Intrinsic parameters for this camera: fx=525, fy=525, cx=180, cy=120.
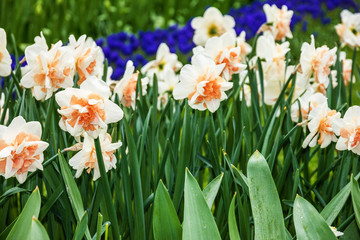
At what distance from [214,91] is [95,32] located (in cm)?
312

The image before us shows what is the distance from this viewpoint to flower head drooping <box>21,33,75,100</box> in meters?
1.25

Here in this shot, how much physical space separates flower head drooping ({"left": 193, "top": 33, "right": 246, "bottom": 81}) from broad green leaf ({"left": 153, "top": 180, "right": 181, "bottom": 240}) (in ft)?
1.24

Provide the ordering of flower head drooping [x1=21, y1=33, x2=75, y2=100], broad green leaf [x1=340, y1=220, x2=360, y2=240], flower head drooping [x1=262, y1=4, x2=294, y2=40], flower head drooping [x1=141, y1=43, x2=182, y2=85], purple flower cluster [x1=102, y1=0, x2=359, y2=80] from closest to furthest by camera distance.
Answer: flower head drooping [x1=21, y1=33, x2=75, y2=100], broad green leaf [x1=340, y1=220, x2=360, y2=240], flower head drooping [x1=262, y1=4, x2=294, y2=40], flower head drooping [x1=141, y1=43, x2=182, y2=85], purple flower cluster [x1=102, y1=0, x2=359, y2=80]

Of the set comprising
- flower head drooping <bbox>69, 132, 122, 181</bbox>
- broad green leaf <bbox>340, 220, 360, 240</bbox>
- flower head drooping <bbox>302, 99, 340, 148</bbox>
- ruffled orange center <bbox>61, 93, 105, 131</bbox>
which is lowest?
broad green leaf <bbox>340, 220, 360, 240</bbox>

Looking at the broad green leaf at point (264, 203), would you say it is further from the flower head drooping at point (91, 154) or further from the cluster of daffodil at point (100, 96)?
the flower head drooping at point (91, 154)

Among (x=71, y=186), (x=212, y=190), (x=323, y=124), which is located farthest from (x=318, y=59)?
(x=71, y=186)

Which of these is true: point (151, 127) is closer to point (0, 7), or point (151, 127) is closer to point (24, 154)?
point (24, 154)

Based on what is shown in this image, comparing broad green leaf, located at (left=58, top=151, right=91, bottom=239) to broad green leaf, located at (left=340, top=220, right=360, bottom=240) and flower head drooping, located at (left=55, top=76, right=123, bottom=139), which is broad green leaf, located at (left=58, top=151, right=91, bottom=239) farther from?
broad green leaf, located at (left=340, top=220, right=360, bottom=240)

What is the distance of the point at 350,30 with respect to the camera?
1.97 m

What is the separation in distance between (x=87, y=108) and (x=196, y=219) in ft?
1.05

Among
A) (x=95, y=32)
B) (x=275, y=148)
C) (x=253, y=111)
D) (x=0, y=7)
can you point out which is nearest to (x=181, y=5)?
(x=95, y=32)

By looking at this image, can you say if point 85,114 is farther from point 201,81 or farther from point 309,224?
point 309,224

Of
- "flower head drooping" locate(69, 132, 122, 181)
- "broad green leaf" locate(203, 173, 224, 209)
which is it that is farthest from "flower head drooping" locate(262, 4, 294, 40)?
"flower head drooping" locate(69, 132, 122, 181)

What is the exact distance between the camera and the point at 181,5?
190 inches
